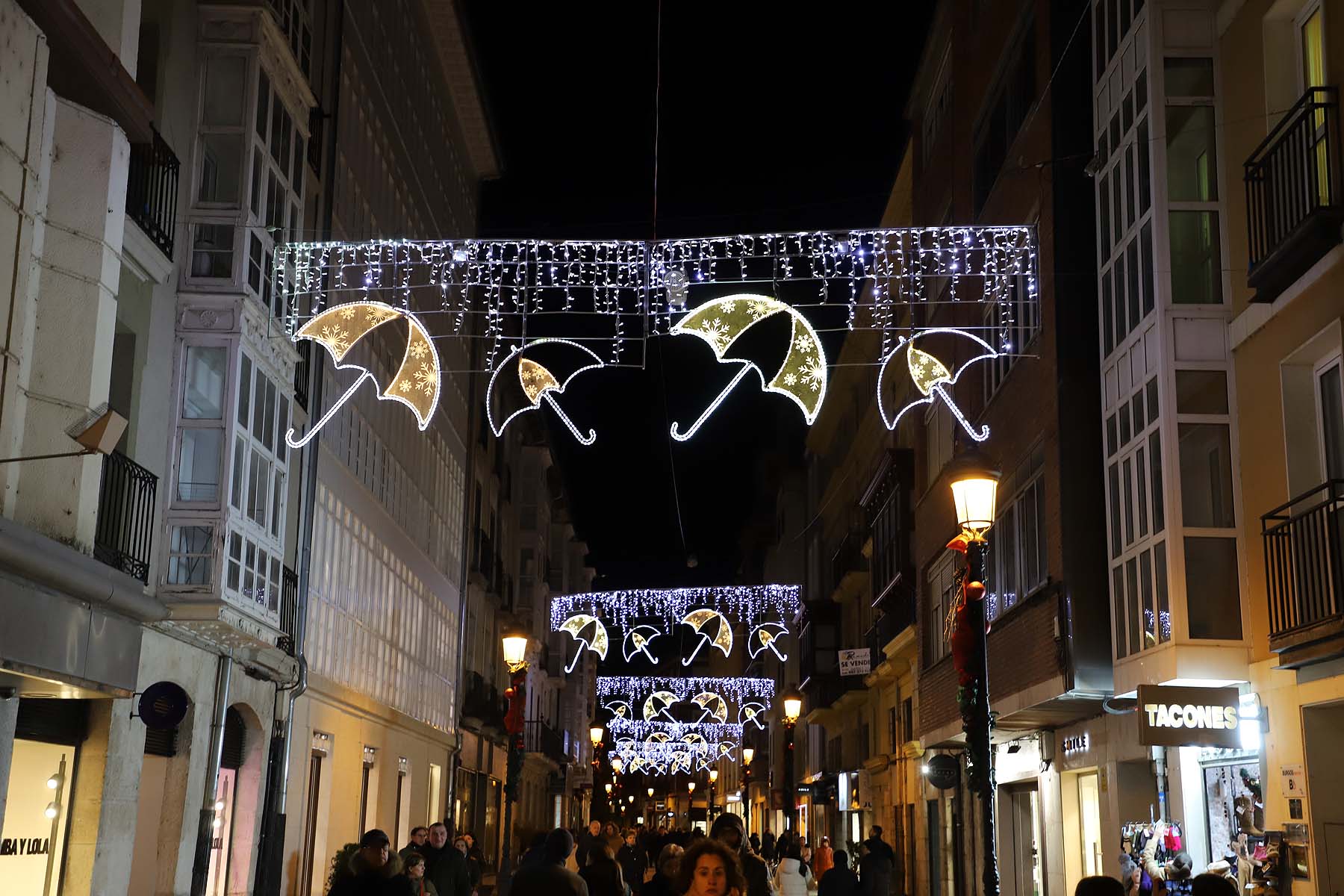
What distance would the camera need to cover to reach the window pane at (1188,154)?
15477 millimetres

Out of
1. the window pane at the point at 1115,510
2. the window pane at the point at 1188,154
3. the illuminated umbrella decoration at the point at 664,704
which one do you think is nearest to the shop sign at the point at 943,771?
the window pane at the point at 1115,510

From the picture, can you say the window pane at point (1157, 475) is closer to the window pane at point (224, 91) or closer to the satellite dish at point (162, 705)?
the satellite dish at point (162, 705)

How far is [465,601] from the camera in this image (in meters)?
39.3

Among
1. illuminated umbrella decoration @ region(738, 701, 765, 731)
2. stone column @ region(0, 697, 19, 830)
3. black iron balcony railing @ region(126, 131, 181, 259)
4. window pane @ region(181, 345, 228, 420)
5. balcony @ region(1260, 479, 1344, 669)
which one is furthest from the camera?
illuminated umbrella decoration @ region(738, 701, 765, 731)

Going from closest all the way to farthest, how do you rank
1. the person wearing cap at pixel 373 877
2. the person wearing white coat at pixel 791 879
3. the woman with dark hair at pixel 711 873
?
the woman with dark hair at pixel 711 873, the person wearing cap at pixel 373 877, the person wearing white coat at pixel 791 879

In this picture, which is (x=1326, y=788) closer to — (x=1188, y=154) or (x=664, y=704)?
(x=1188, y=154)

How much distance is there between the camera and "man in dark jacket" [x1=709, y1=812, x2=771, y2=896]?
1133 centimetres

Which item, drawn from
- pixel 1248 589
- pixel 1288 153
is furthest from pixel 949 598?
pixel 1288 153

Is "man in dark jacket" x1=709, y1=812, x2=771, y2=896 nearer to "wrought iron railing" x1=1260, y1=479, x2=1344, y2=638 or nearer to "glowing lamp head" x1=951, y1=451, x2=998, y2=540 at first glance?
"glowing lamp head" x1=951, y1=451, x2=998, y2=540

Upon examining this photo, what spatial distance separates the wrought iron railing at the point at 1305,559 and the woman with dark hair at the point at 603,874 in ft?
19.9

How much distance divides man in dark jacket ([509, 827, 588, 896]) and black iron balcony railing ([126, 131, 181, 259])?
33.8ft

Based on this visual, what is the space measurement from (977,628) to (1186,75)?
7.22m

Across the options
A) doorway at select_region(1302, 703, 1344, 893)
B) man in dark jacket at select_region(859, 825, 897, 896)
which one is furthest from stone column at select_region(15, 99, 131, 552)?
man in dark jacket at select_region(859, 825, 897, 896)

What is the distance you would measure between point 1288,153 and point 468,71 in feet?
82.6
